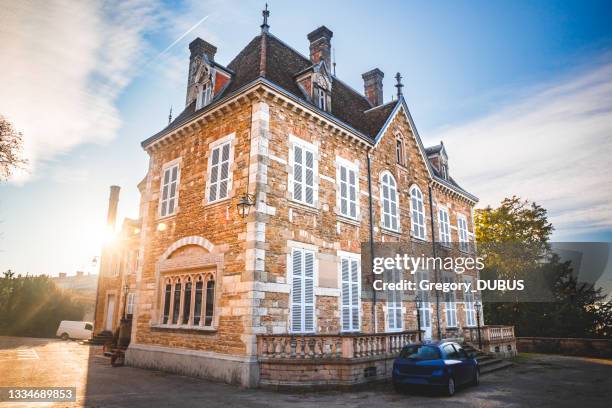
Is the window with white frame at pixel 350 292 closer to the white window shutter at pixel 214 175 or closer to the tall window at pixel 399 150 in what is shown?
the white window shutter at pixel 214 175

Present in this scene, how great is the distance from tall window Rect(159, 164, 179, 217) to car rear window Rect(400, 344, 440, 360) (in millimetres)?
9410

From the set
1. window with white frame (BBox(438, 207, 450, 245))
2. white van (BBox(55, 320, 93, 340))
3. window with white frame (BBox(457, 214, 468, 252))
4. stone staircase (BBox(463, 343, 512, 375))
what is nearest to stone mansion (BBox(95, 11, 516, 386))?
stone staircase (BBox(463, 343, 512, 375))

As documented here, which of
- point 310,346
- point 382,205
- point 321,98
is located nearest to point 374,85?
point 321,98

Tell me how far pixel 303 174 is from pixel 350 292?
4.50 meters

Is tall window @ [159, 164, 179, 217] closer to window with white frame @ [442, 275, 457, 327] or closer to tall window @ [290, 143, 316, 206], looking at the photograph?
tall window @ [290, 143, 316, 206]

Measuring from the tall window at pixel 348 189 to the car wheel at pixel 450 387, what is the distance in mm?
6472

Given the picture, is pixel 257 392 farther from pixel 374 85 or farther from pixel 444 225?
pixel 374 85

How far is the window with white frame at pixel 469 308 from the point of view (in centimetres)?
2105

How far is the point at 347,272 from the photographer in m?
13.9

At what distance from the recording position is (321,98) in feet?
49.1

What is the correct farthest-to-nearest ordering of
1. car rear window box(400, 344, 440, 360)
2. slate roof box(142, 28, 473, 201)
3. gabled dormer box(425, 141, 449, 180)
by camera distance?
gabled dormer box(425, 141, 449, 180), slate roof box(142, 28, 473, 201), car rear window box(400, 344, 440, 360)

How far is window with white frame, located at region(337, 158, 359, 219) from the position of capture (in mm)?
14531

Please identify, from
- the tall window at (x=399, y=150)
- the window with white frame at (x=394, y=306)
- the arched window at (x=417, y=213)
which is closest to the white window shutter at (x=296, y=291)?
the window with white frame at (x=394, y=306)

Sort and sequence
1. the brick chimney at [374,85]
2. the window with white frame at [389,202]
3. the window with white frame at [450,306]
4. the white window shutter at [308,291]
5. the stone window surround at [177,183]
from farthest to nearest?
the brick chimney at [374,85], the window with white frame at [450,306], the window with white frame at [389,202], the stone window surround at [177,183], the white window shutter at [308,291]
